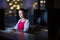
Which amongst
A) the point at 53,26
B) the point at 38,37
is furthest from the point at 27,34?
the point at 53,26

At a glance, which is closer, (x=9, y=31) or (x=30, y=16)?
(x=30, y=16)

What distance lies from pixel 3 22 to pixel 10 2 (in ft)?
0.70

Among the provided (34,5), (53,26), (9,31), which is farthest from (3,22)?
(53,26)

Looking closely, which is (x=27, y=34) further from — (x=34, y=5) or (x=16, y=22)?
(x=34, y=5)

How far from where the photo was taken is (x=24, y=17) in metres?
1.75

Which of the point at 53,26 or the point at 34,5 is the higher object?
the point at 34,5

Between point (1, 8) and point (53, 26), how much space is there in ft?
1.76

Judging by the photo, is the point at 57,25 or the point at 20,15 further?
the point at 20,15

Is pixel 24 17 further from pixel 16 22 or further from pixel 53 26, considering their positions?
pixel 53 26

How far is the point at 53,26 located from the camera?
1.67 m

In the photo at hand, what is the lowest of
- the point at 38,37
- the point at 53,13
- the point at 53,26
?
the point at 38,37

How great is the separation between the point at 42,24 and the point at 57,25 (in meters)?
0.13

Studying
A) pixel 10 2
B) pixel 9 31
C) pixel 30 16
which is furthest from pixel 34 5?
pixel 9 31

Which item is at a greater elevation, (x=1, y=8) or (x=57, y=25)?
(x=1, y=8)
